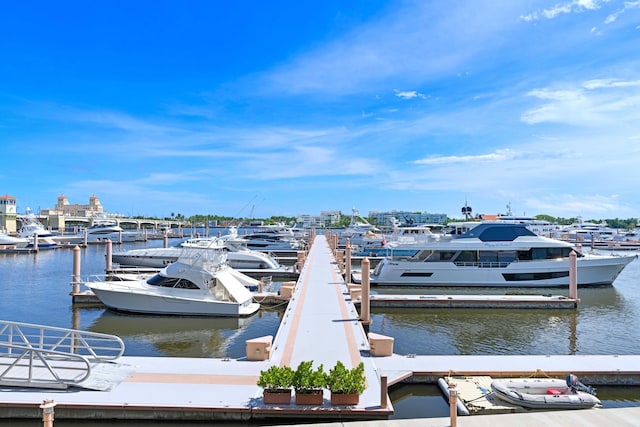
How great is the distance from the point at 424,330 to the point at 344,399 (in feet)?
35.3

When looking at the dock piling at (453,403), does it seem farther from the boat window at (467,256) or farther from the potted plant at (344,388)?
the boat window at (467,256)

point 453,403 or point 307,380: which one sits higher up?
point 453,403

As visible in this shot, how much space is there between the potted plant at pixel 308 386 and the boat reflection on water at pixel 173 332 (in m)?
6.75

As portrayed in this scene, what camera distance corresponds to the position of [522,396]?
9.77m

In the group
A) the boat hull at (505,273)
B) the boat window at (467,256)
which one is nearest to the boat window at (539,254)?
the boat hull at (505,273)

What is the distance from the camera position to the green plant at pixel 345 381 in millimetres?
8836

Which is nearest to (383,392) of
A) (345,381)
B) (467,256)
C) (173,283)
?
(345,381)

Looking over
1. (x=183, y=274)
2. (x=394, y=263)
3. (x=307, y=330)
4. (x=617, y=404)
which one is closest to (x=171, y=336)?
(x=183, y=274)

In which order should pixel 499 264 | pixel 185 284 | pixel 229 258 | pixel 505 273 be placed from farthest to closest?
pixel 229 258 → pixel 499 264 → pixel 505 273 → pixel 185 284

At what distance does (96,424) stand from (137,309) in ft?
38.7

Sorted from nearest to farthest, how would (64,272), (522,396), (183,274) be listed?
(522,396) → (183,274) → (64,272)

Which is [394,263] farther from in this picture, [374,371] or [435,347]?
[374,371]

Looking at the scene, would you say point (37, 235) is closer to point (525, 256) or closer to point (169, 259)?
point (169, 259)

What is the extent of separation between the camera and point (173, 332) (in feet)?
59.0
